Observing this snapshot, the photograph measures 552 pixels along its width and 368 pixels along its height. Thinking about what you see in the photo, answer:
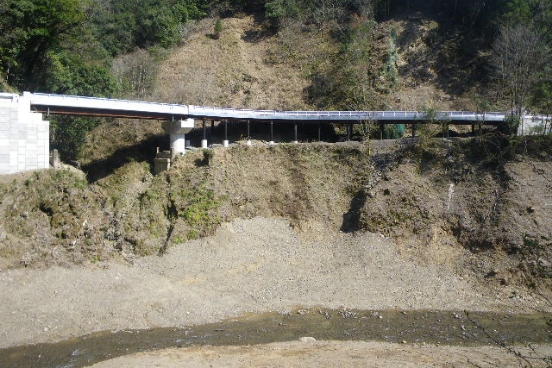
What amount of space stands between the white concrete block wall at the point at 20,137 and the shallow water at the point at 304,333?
11.9 meters

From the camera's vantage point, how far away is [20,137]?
2939 cm

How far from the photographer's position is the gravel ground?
77.5 feet

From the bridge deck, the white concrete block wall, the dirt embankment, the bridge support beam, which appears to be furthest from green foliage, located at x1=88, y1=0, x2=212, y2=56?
the white concrete block wall

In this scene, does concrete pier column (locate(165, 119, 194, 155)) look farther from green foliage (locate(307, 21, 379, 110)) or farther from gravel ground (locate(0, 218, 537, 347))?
green foliage (locate(307, 21, 379, 110))

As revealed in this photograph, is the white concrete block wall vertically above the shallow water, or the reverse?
the white concrete block wall

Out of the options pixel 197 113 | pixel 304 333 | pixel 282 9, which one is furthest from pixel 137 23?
pixel 304 333

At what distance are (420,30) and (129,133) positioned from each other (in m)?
31.5

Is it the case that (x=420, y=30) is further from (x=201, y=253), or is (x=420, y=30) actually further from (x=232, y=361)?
(x=232, y=361)

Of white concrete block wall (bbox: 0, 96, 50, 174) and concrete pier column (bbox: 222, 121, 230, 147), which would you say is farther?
concrete pier column (bbox: 222, 121, 230, 147)

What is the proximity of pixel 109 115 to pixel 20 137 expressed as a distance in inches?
215

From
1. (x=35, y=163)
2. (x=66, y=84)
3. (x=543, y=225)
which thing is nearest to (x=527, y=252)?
(x=543, y=225)

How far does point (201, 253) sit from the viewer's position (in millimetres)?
30250

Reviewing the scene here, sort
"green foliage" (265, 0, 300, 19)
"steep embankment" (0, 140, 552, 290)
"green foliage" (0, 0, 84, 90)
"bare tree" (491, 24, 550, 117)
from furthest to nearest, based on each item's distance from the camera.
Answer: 1. "green foliage" (265, 0, 300, 19)
2. "bare tree" (491, 24, 550, 117)
3. "green foliage" (0, 0, 84, 90)
4. "steep embankment" (0, 140, 552, 290)

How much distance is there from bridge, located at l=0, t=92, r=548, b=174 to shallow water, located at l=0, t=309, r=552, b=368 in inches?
485
